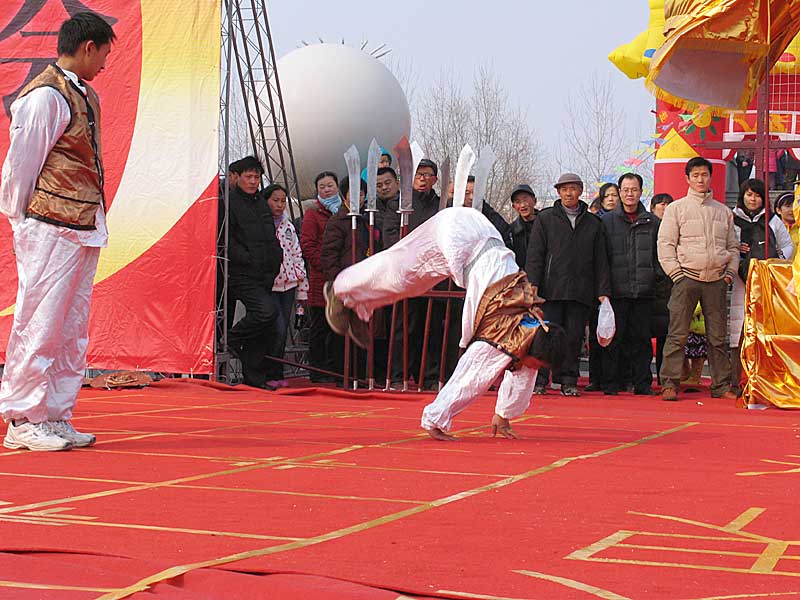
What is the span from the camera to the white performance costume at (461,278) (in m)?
5.68

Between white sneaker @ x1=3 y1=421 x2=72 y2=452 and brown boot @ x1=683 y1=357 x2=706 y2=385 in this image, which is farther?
brown boot @ x1=683 y1=357 x2=706 y2=385

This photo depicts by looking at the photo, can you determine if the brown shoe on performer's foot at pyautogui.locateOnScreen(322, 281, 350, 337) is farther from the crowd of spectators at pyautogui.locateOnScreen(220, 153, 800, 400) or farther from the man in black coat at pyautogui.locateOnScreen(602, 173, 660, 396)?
the man in black coat at pyautogui.locateOnScreen(602, 173, 660, 396)

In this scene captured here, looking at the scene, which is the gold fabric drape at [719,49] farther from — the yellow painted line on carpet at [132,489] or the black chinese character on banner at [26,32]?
the yellow painted line on carpet at [132,489]

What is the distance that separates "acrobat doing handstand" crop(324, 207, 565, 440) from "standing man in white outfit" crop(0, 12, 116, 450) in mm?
1558

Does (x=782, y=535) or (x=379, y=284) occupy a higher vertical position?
(x=379, y=284)

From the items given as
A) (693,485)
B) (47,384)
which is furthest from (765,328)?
(47,384)

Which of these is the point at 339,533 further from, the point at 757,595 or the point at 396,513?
the point at 757,595

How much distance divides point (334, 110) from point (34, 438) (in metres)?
12.5

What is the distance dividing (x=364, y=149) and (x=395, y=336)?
7836 millimetres

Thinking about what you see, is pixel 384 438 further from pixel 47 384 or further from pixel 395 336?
pixel 395 336

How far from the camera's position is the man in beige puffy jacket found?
8.92m

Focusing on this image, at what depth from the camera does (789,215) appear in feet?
30.6

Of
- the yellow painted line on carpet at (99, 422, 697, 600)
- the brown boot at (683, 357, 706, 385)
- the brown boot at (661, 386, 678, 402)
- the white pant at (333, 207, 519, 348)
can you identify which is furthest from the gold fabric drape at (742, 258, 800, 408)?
the yellow painted line on carpet at (99, 422, 697, 600)

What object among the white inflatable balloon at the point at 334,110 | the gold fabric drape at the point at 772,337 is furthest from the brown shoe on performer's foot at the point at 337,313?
the white inflatable balloon at the point at 334,110
